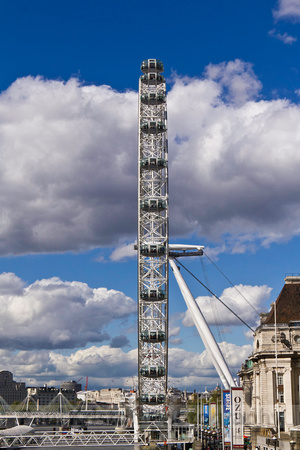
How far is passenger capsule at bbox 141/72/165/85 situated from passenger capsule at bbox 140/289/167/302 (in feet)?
96.3

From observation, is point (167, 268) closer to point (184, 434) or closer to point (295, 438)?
point (184, 434)

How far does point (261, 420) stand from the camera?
78.6 m

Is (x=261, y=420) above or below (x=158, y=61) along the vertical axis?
below


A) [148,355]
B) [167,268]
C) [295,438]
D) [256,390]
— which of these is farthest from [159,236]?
[295,438]

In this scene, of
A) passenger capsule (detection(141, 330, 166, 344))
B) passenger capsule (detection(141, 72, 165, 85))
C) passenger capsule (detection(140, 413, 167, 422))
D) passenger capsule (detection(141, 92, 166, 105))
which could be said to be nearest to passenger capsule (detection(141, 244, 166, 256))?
passenger capsule (detection(141, 330, 166, 344))

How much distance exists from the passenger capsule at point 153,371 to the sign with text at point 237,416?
33196mm

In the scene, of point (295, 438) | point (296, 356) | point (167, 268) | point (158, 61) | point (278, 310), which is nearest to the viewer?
point (295, 438)

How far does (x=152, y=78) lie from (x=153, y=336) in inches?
1402

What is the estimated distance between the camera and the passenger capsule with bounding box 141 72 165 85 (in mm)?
95000

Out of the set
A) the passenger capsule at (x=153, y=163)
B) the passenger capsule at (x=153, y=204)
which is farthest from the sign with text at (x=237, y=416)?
the passenger capsule at (x=153, y=163)

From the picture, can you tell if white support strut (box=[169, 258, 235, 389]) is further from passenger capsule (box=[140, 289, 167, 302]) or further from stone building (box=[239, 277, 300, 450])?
stone building (box=[239, 277, 300, 450])

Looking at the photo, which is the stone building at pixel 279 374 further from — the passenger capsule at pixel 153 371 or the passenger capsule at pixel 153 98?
the passenger capsule at pixel 153 98

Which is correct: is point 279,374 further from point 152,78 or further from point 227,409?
point 152,78

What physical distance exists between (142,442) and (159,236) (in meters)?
26.5
